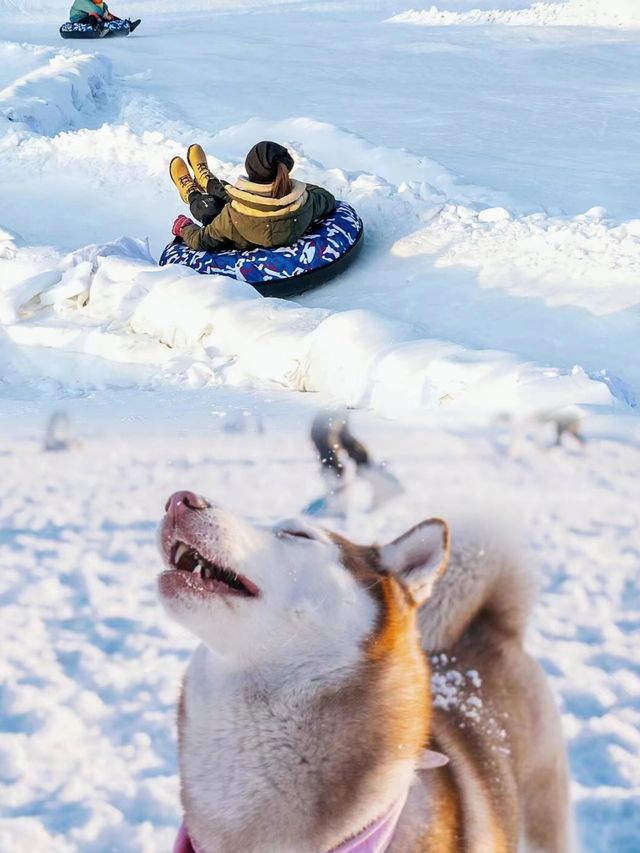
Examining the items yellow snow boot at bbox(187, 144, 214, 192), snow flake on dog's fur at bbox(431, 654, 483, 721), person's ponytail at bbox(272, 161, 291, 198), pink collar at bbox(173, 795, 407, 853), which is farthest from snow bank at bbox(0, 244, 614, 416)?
Result: pink collar at bbox(173, 795, 407, 853)

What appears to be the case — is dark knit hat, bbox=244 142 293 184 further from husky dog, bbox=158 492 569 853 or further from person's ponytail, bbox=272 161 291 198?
husky dog, bbox=158 492 569 853

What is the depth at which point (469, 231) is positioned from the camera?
478cm

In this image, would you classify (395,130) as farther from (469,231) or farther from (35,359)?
(35,359)

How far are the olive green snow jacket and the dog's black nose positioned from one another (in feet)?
11.4

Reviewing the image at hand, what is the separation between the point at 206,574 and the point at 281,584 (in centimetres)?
9

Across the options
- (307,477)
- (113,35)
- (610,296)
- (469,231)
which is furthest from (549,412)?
(113,35)

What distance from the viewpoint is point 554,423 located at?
186cm

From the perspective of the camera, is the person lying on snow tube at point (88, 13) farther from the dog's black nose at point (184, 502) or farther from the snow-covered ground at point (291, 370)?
the dog's black nose at point (184, 502)

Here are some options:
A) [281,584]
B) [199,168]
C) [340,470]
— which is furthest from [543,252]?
[281,584]

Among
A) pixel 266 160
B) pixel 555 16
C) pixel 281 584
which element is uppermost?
pixel 281 584

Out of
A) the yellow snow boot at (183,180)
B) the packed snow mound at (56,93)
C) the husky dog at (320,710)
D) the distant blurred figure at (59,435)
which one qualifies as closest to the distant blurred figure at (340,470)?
the husky dog at (320,710)

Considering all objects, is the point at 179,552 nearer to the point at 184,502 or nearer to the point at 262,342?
the point at 184,502

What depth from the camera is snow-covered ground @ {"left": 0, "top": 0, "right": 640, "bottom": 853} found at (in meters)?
1.24

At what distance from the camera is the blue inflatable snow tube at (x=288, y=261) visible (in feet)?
14.3
